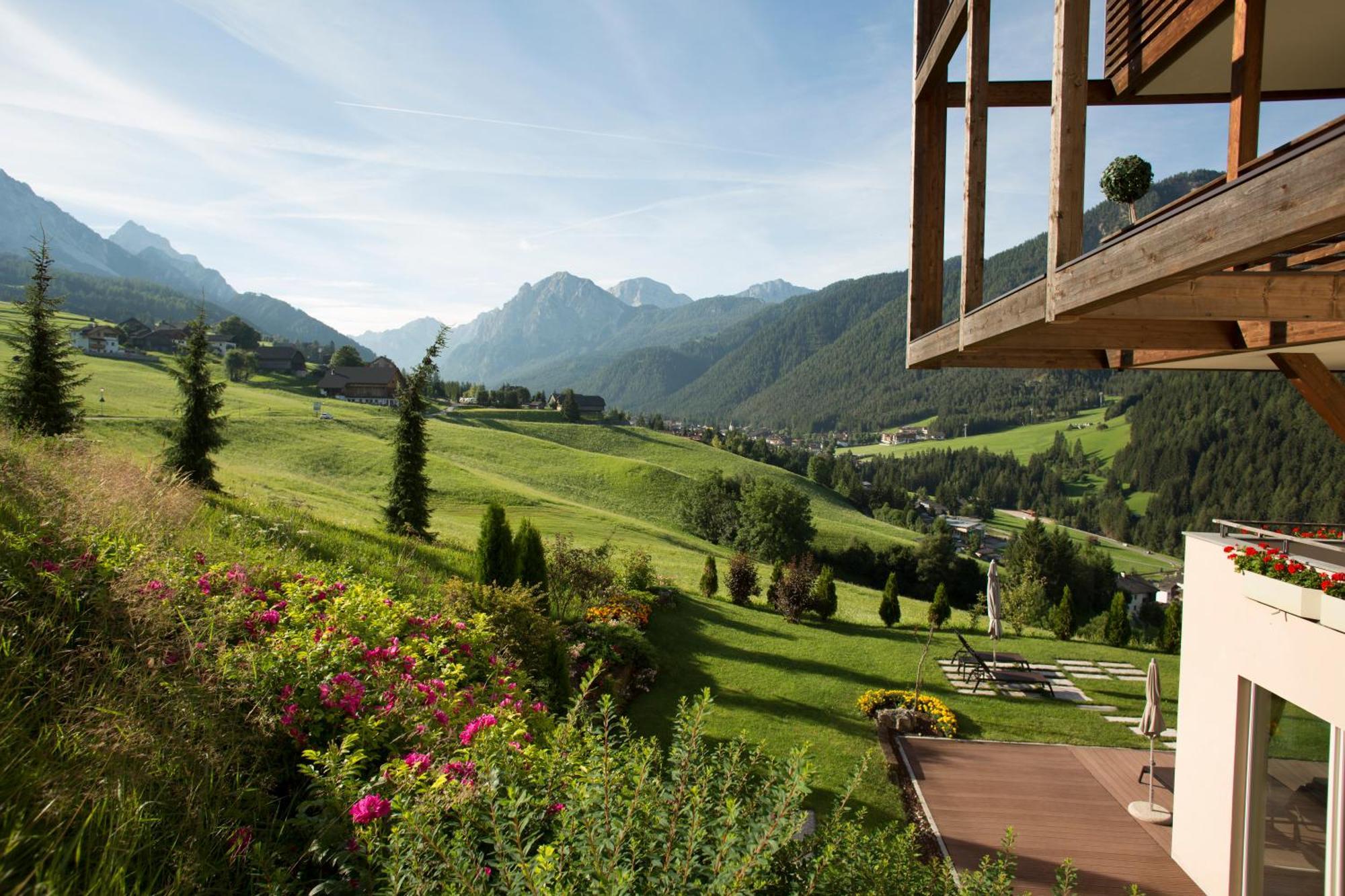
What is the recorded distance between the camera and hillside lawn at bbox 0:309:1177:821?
9508 mm

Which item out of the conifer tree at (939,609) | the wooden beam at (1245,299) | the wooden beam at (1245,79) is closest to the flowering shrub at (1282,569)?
the wooden beam at (1245,299)

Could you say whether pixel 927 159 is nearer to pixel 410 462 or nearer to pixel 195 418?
pixel 195 418

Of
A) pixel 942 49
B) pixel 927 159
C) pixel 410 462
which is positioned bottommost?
pixel 410 462

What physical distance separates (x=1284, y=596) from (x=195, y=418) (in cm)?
1788

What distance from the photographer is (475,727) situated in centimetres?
333

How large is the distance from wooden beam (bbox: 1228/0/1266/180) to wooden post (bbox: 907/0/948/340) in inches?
65.1

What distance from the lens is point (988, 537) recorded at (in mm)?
79625

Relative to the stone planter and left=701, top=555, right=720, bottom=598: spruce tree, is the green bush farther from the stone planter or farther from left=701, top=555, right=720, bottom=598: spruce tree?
the stone planter

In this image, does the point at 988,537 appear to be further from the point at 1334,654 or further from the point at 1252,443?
the point at 1334,654

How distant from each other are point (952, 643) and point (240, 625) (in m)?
14.8

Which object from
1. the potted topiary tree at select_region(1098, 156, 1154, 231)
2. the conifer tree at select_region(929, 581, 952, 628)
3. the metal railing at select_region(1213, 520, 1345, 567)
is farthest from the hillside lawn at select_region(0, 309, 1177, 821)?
the potted topiary tree at select_region(1098, 156, 1154, 231)

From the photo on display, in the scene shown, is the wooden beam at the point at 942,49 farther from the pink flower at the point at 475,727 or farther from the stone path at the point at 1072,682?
the stone path at the point at 1072,682

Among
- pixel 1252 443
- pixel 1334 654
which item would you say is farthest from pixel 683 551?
pixel 1252 443

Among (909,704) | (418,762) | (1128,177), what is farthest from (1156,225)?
(909,704)
